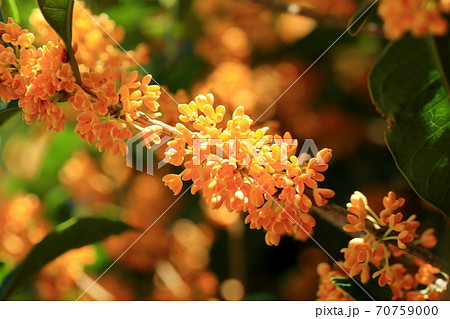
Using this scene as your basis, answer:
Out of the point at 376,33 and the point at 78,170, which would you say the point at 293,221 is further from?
the point at 78,170

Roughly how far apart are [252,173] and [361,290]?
333 mm

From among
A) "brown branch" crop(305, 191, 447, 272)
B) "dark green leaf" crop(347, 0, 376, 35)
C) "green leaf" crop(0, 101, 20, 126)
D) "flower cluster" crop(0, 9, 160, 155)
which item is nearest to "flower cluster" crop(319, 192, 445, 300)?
"brown branch" crop(305, 191, 447, 272)

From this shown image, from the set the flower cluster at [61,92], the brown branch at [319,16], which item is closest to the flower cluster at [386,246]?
the flower cluster at [61,92]

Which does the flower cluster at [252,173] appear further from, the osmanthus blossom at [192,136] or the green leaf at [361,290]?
the green leaf at [361,290]

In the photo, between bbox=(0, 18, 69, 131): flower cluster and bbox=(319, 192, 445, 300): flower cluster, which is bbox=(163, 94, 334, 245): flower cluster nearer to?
bbox=(319, 192, 445, 300): flower cluster

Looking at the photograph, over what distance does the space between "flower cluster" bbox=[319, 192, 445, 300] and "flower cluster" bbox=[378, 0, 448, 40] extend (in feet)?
1.04

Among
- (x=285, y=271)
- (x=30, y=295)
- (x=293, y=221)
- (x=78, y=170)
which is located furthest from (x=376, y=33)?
(x=30, y=295)

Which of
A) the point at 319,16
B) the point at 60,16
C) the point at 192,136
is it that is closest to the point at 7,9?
the point at 60,16

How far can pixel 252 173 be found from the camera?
3.48 ft

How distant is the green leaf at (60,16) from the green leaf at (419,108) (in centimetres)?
59

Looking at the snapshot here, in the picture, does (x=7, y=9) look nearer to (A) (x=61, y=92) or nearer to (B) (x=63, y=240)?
(A) (x=61, y=92)

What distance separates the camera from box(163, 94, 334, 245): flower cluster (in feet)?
3.43

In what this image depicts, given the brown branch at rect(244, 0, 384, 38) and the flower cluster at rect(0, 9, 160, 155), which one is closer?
the flower cluster at rect(0, 9, 160, 155)

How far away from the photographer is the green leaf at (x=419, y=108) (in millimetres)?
1154
